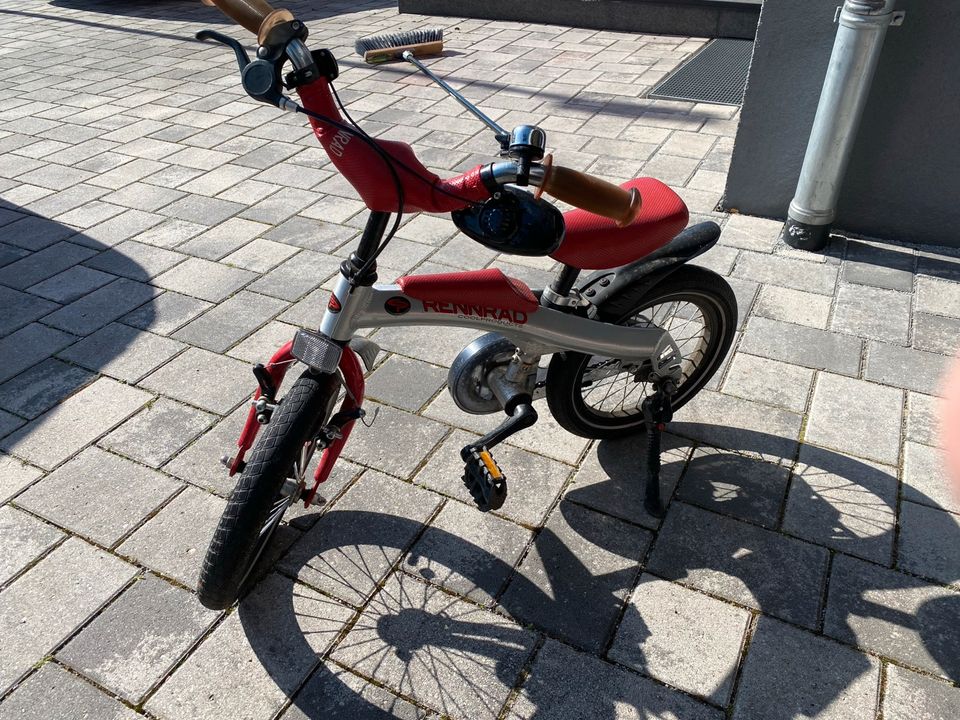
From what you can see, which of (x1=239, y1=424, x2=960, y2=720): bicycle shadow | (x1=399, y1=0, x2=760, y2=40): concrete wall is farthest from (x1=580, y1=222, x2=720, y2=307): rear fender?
(x1=399, y1=0, x2=760, y2=40): concrete wall

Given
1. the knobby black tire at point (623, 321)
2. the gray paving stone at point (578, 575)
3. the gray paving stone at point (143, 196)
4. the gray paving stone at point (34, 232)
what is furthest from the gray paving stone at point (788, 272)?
the gray paving stone at point (34, 232)

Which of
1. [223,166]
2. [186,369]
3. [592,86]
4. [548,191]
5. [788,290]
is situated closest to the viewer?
[548,191]

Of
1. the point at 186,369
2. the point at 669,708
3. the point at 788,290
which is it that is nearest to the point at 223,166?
the point at 186,369

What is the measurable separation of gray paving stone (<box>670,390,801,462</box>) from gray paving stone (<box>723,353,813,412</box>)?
0.06 meters

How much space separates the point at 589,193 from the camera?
160cm

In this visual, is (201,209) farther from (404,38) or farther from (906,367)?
(906,367)

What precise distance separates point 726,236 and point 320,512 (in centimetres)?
295

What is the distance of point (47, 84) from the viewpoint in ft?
23.7

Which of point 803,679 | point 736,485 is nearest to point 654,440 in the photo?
point 736,485

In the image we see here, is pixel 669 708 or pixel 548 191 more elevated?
pixel 548 191

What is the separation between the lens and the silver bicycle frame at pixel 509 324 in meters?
2.09

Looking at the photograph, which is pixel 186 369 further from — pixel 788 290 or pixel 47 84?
pixel 47 84

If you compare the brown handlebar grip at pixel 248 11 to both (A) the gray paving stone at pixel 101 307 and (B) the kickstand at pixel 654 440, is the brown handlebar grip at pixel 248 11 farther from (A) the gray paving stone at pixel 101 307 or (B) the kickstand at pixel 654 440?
(A) the gray paving stone at pixel 101 307

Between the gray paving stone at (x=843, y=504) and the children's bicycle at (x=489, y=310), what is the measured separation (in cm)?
50
